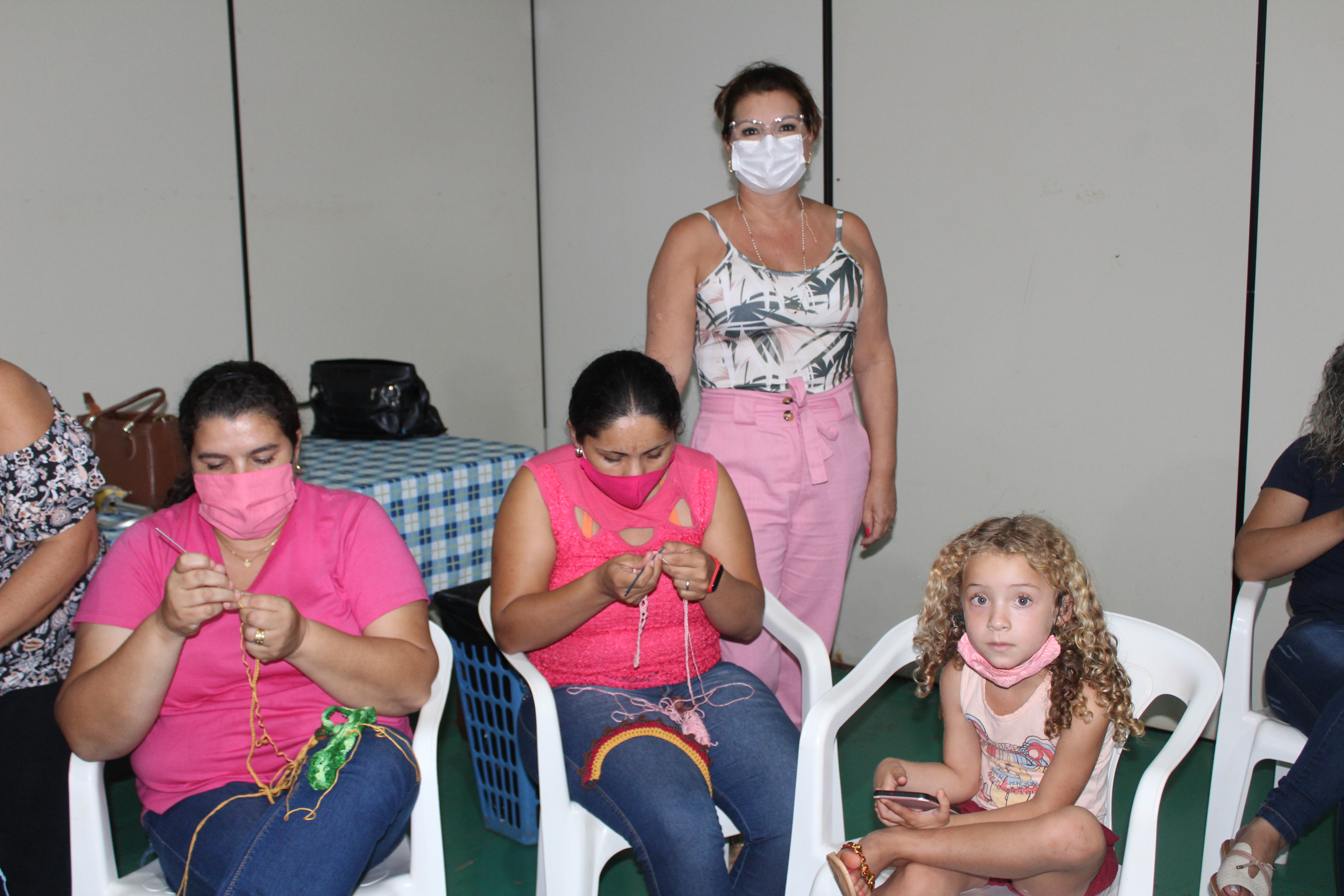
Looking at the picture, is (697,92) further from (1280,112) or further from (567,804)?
(567,804)

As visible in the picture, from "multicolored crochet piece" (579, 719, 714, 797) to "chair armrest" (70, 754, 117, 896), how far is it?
2.60 ft

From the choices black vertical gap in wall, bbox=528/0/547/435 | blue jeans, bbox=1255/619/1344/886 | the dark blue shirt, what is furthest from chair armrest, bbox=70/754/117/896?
black vertical gap in wall, bbox=528/0/547/435

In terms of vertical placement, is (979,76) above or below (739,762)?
above

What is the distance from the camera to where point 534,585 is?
2.04m

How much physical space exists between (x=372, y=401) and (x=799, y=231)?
5.19ft

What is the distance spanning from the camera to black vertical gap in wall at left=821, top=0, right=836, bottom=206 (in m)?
3.64

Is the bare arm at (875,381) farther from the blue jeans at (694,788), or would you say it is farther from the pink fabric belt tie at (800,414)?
the blue jeans at (694,788)

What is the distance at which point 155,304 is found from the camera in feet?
11.5

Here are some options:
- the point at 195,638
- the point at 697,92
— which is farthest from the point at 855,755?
the point at 697,92

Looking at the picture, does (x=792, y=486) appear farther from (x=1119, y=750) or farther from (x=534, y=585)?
(x=1119, y=750)

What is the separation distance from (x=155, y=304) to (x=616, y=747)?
2498 millimetres

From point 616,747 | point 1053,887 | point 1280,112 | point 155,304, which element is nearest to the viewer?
point 1053,887

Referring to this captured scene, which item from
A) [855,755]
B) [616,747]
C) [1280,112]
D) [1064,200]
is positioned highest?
[1280,112]

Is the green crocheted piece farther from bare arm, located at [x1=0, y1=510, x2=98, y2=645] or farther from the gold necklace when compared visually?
bare arm, located at [x1=0, y1=510, x2=98, y2=645]
